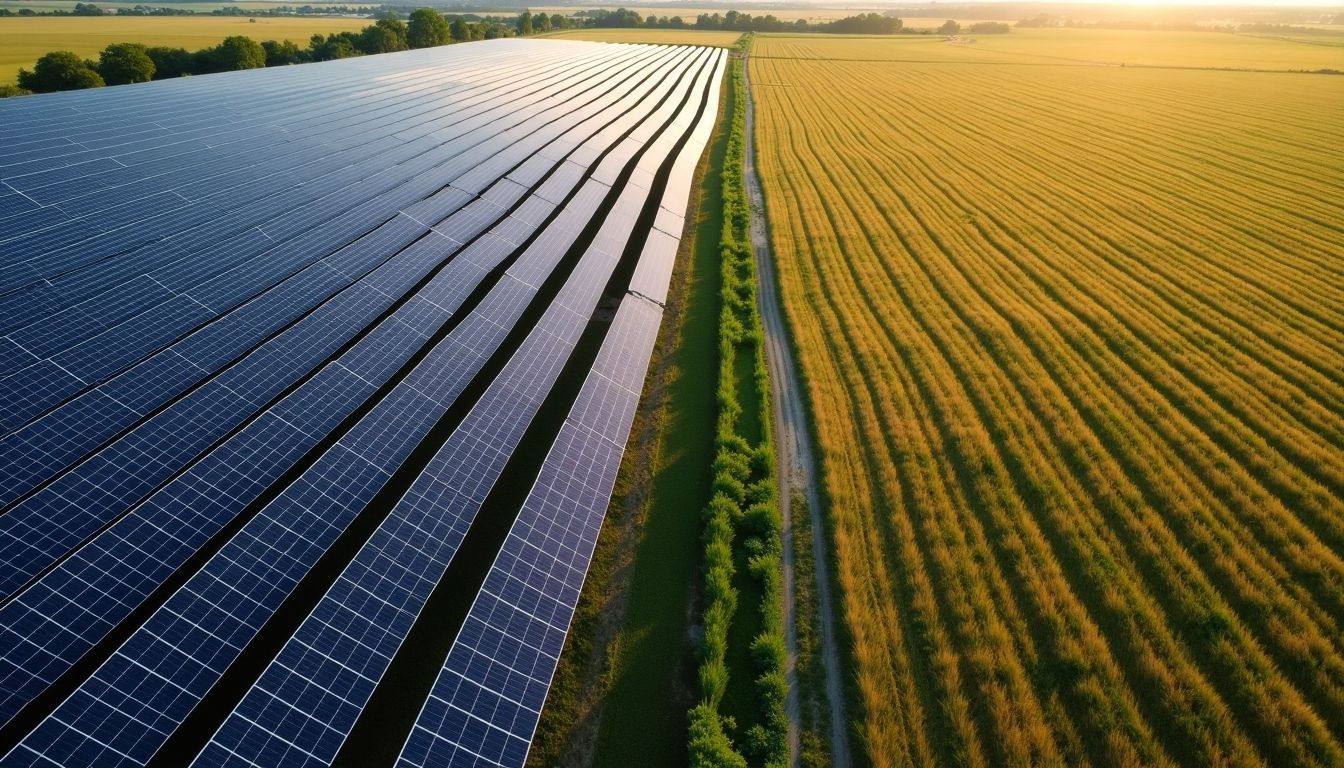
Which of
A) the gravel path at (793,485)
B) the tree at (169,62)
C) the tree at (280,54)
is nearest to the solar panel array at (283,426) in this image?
the gravel path at (793,485)

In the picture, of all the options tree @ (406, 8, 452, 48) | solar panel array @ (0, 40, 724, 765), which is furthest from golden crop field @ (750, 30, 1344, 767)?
tree @ (406, 8, 452, 48)

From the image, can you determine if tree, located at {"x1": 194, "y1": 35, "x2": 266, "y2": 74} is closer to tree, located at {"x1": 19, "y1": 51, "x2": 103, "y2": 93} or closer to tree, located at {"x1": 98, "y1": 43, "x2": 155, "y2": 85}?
tree, located at {"x1": 98, "y1": 43, "x2": 155, "y2": 85}

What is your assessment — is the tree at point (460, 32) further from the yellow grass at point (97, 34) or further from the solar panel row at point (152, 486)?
the solar panel row at point (152, 486)

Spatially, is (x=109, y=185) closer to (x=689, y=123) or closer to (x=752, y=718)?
(x=752, y=718)

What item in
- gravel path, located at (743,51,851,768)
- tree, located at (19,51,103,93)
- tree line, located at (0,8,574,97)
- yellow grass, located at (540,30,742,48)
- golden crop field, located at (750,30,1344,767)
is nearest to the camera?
golden crop field, located at (750,30,1344,767)

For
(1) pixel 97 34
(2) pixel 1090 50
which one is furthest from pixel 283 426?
(2) pixel 1090 50

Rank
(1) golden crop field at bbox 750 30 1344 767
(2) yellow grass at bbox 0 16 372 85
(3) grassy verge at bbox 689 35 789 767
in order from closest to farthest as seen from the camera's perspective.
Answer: (3) grassy verge at bbox 689 35 789 767, (1) golden crop field at bbox 750 30 1344 767, (2) yellow grass at bbox 0 16 372 85

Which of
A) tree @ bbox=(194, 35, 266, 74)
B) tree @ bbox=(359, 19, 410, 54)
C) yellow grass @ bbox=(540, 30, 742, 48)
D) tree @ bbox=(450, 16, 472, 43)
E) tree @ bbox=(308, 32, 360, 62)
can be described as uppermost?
yellow grass @ bbox=(540, 30, 742, 48)
